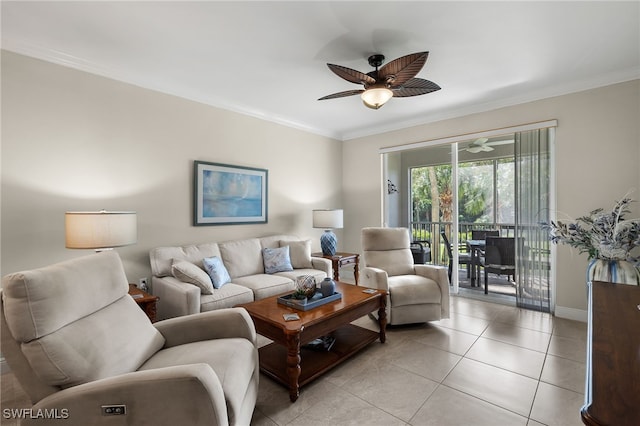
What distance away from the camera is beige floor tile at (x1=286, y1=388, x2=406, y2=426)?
67.8 inches

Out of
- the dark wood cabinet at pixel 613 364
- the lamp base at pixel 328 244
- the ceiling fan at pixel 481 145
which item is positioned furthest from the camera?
the lamp base at pixel 328 244

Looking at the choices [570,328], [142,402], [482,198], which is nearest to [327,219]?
[482,198]

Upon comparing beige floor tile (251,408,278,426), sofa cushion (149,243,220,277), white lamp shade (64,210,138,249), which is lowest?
beige floor tile (251,408,278,426)

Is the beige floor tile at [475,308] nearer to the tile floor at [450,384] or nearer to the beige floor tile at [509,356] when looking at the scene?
the tile floor at [450,384]

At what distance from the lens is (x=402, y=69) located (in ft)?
7.22

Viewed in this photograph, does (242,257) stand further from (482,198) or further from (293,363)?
(482,198)

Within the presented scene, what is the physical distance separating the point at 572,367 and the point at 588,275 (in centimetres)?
112

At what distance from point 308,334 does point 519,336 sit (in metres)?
2.25

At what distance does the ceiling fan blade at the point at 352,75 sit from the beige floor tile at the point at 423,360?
2342 mm

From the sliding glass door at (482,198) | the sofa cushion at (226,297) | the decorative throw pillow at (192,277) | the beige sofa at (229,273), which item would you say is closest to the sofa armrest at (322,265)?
the beige sofa at (229,273)

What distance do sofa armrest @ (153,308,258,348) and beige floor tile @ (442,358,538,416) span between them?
1.52m

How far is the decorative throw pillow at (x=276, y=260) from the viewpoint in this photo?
366cm

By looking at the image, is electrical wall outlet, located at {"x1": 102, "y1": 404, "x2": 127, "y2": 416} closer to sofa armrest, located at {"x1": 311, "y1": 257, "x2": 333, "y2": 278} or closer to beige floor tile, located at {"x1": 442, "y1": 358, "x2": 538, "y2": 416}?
beige floor tile, located at {"x1": 442, "y1": 358, "x2": 538, "y2": 416}

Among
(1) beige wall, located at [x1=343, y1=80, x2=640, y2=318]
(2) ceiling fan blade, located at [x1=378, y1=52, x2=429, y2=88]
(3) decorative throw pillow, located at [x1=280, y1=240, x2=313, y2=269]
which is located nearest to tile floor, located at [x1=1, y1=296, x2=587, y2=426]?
(1) beige wall, located at [x1=343, y1=80, x2=640, y2=318]
